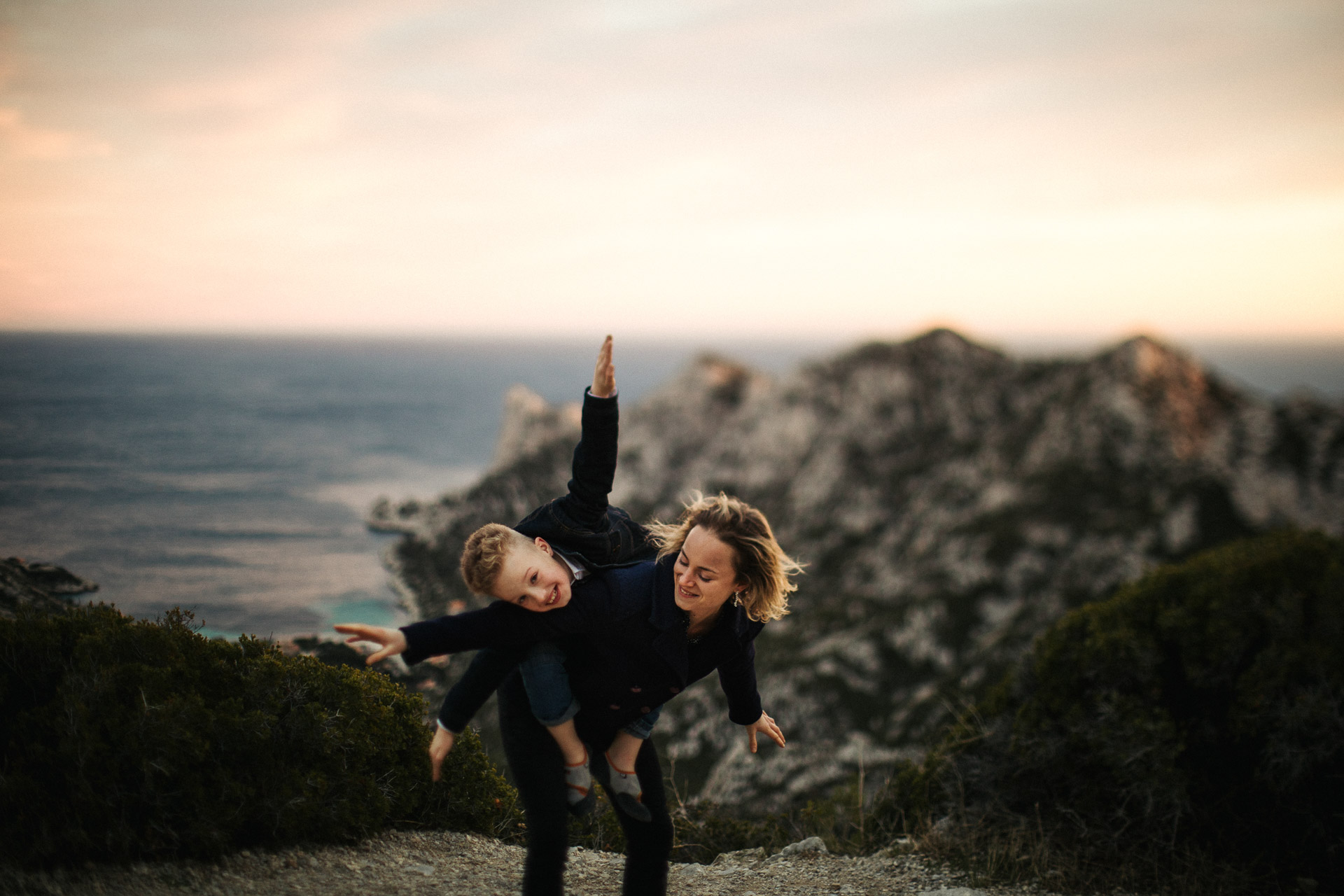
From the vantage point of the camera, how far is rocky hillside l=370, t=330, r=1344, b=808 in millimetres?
29047

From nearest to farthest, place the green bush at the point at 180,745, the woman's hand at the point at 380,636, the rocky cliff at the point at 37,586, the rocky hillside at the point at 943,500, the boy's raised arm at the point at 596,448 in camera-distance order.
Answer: the woman's hand at the point at 380,636
the boy's raised arm at the point at 596,448
the green bush at the point at 180,745
the rocky cliff at the point at 37,586
the rocky hillside at the point at 943,500

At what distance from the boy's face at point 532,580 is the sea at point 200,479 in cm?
383

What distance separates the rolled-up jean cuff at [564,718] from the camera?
13.1 feet

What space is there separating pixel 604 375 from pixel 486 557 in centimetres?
124

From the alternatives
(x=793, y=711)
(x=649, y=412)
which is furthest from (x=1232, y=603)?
(x=649, y=412)

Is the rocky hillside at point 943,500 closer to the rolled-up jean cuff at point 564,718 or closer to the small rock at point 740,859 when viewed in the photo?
the small rock at point 740,859

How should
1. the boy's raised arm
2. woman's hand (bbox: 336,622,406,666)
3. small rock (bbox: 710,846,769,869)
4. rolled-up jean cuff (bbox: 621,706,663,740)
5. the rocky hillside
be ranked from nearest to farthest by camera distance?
woman's hand (bbox: 336,622,406,666) → the boy's raised arm → rolled-up jean cuff (bbox: 621,706,663,740) → small rock (bbox: 710,846,769,869) → the rocky hillside

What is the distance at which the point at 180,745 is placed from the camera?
188 inches

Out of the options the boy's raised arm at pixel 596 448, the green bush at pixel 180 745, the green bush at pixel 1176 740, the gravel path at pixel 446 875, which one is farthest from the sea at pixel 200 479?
the green bush at pixel 1176 740

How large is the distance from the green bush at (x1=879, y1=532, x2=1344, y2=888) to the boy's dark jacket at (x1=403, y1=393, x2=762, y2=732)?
5.41 m

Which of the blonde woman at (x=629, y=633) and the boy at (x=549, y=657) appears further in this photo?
the blonde woman at (x=629, y=633)

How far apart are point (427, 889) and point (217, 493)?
246 inches

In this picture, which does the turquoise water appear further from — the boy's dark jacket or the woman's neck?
the woman's neck

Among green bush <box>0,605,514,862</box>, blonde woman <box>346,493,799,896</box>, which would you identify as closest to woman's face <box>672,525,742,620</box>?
blonde woman <box>346,493,799,896</box>
